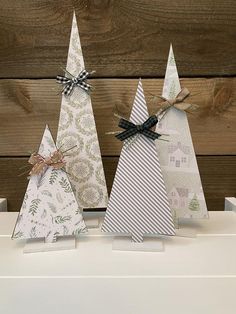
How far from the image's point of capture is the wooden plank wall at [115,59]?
0.86 metres

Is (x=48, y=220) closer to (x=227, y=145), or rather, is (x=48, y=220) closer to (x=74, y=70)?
(x=74, y=70)

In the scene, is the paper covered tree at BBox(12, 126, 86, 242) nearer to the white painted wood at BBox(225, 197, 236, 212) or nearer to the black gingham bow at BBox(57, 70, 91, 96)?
the black gingham bow at BBox(57, 70, 91, 96)

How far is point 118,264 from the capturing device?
599 mm

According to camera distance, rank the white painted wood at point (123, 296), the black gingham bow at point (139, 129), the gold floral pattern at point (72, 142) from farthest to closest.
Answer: the gold floral pattern at point (72, 142) < the black gingham bow at point (139, 129) < the white painted wood at point (123, 296)

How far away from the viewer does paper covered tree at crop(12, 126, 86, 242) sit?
0.67 metres

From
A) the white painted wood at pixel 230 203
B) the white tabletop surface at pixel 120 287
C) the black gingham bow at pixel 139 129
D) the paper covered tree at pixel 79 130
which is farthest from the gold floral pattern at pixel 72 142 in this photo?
the white painted wood at pixel 230 203

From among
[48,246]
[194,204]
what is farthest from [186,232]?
[48,246]

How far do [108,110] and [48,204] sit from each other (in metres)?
0.32

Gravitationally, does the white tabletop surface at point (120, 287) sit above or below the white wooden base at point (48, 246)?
below

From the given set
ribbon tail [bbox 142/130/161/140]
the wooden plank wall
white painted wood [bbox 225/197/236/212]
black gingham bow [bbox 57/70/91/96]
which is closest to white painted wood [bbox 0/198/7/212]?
the wooden plank wall

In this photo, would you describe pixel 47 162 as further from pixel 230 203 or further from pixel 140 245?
pixel 230 203

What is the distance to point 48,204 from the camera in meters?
0.67

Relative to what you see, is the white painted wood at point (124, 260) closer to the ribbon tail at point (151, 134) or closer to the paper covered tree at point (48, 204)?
the paper covered tree at point (48, 204)

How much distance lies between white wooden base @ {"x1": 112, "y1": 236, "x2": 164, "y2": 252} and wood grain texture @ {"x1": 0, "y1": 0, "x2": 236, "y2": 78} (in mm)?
412
